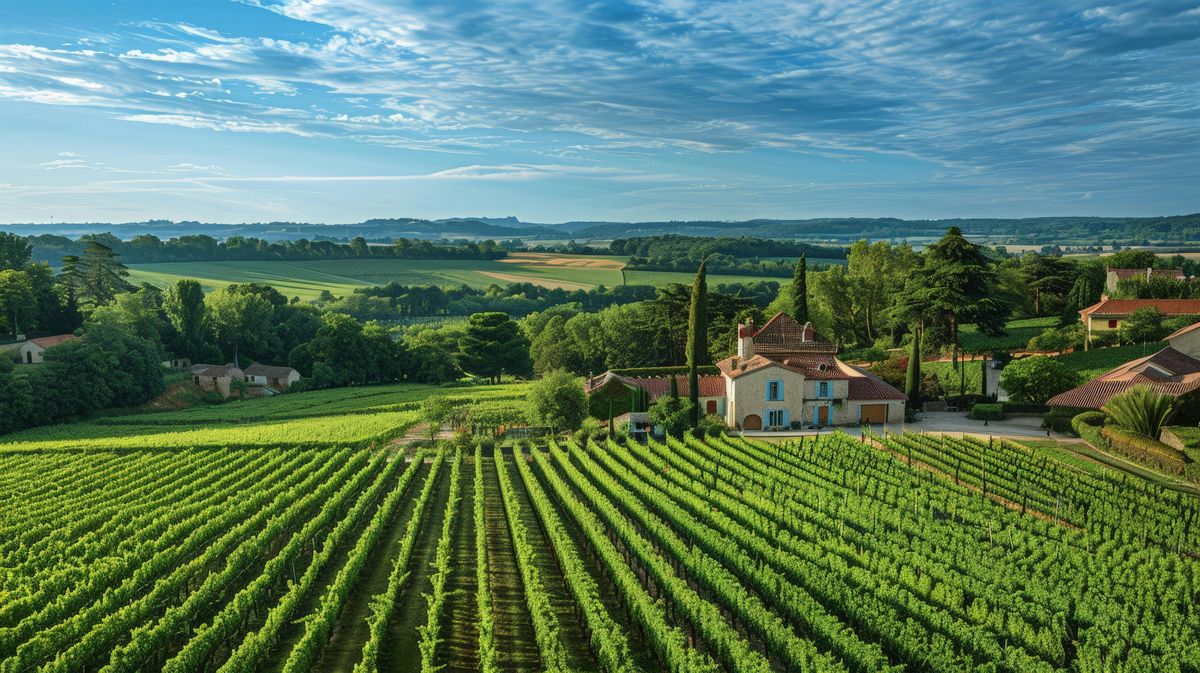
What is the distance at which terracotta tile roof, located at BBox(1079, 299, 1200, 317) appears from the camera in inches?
2283

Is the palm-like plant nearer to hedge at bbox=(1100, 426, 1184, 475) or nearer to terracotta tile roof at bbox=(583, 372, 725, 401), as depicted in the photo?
hedge at bbox=(1100, 426, 1184, 475)

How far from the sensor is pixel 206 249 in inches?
6097

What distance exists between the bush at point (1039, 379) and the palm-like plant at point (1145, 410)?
8584 mm

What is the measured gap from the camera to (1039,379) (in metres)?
48.3

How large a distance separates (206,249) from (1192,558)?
161 m

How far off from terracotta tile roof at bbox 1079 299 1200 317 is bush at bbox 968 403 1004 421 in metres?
16.9

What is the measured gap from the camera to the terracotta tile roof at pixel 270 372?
79125mm

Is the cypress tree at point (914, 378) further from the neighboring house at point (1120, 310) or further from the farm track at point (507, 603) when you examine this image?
the farm track at point (507, 603)

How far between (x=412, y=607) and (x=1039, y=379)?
132ft

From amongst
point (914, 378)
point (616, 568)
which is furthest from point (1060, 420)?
point (616, 568)

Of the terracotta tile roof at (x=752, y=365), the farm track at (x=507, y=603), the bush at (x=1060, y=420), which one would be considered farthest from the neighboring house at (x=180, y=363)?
the bush at (x=1060, y=420)

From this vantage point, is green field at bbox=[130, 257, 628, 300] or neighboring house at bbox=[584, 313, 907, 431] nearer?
neighboring house at bbox=[584, 313, 907, 431]

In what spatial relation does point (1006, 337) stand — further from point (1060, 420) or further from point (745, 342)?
point (745, 342)

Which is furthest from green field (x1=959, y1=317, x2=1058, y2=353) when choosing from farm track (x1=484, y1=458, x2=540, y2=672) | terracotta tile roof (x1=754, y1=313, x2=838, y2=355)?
farm track (x1=484, y1=458, x2=540, y2=672)
